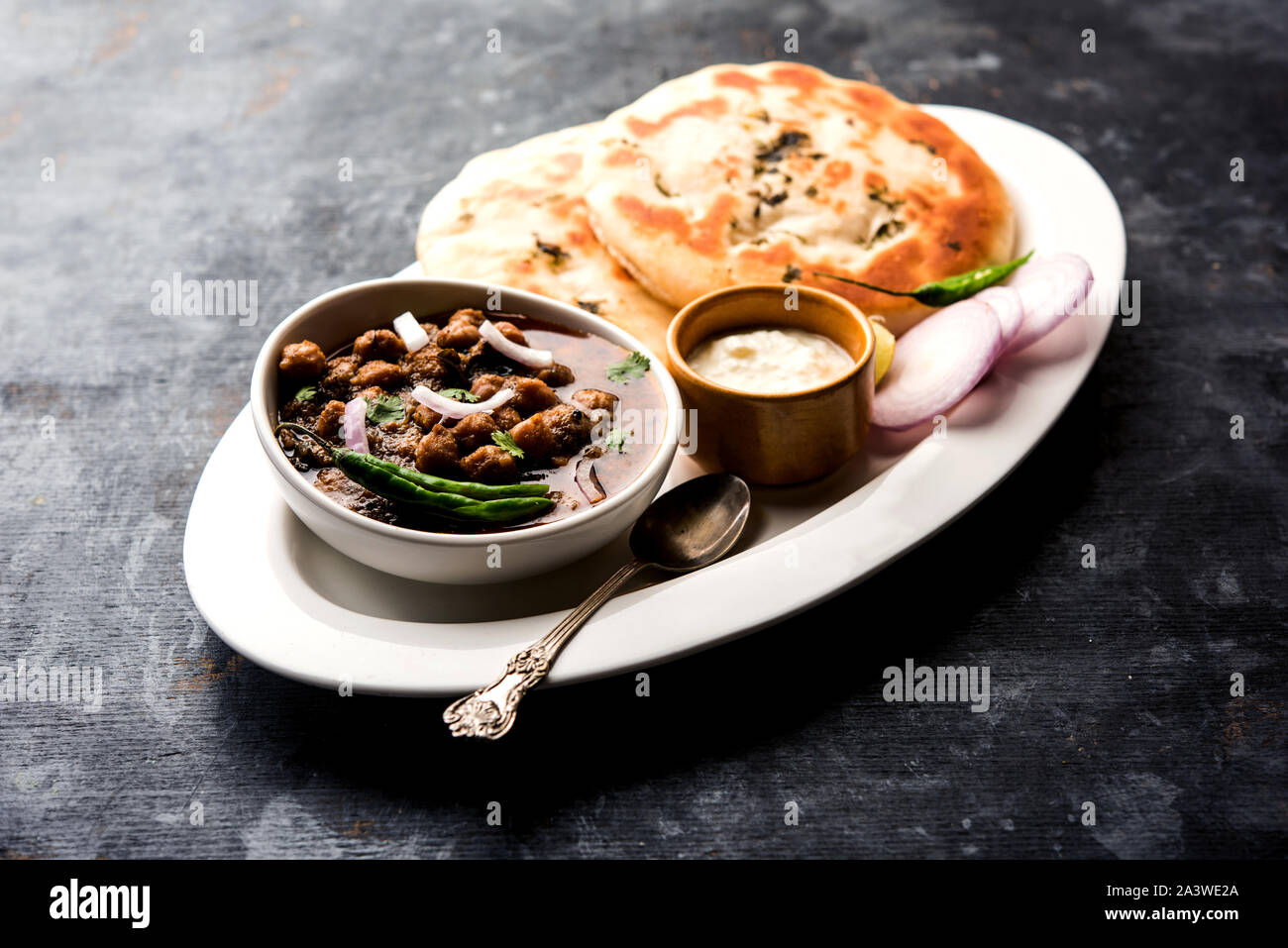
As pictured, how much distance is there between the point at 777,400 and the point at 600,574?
0.67 meters

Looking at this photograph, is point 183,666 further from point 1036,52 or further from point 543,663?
point 1036,52

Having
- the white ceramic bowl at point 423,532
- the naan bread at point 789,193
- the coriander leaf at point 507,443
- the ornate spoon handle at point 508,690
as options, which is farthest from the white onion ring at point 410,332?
the ornate spoon handle at point 508,690

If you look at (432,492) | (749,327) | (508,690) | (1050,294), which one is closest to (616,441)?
(432,492)

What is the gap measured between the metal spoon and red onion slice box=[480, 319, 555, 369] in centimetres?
51

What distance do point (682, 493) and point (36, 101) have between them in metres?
4.38

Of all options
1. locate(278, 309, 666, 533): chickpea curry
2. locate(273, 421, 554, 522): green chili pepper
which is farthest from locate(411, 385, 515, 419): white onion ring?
locate(273, 421, 554, 522): green chili pepper

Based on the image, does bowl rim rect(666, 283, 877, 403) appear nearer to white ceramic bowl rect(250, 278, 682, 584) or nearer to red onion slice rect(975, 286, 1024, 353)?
white ceramic bowl rect(250, 278, 682, 584)

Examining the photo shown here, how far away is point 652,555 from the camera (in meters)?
2.94

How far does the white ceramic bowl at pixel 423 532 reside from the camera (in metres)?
2.65

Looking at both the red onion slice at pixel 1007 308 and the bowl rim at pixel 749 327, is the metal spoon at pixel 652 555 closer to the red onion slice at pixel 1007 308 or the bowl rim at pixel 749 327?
the bowl rim at pixel 749 327

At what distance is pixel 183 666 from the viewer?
286 cm

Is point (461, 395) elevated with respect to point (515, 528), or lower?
elevated

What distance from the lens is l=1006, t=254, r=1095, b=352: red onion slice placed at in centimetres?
347

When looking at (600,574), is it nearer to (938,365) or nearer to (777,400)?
(777,400)
